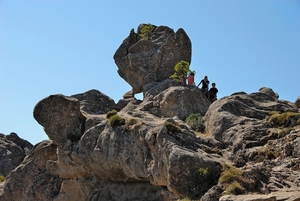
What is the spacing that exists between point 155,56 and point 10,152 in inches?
1232

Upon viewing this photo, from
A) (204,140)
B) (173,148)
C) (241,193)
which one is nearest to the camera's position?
(241,193)

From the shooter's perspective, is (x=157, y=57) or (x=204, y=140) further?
(x=157, y=57)

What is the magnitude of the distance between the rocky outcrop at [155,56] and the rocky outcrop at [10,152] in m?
26.1

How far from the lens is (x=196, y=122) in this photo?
3256 centimetres

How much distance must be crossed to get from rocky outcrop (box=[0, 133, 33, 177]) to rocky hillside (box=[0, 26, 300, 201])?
23.7 m

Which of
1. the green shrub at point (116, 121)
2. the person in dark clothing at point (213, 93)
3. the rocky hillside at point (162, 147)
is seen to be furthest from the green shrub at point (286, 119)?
the person in dark clothing at point (213, 93)

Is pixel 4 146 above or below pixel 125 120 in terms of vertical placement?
above

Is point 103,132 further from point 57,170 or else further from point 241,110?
point 241,110

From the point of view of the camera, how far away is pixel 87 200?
35.5 metres

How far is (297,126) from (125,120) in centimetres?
1090

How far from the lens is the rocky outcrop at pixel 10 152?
65.0 meters

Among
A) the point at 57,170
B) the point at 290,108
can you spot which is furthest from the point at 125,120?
the point at 290,108

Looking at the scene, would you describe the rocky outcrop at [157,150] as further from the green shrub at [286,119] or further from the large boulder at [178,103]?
the green shrub at [286,119]

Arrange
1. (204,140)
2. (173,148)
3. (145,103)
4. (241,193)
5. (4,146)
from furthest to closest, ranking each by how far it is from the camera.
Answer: (4,146)
(145,103)
(204,140)
(173,148)
(241,193)
